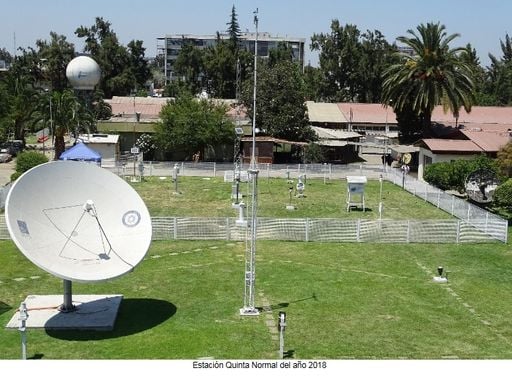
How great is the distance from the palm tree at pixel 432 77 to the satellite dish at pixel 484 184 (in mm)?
18685

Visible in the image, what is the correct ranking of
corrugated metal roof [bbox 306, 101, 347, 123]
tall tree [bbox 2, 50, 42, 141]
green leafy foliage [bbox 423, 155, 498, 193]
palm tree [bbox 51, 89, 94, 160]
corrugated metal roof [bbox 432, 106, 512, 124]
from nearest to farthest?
1. green leafy foliage [bbox 423, 155, 498, 193]
2. palm tree [bbox 51, 89, 94, 160]
3. tall tree [bbox 2, 50, 42, 141]
4. corrugated metal roof [bbox 432, 106, 512, 124]
5. corrugated metal roof [bbox 306, 101, 347, 123]

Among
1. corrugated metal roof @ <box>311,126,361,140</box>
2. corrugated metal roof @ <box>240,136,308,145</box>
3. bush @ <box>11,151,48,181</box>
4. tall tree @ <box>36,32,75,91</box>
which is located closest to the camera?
bush @ <box>11,151,48,181</box>

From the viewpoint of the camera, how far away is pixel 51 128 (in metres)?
54.0

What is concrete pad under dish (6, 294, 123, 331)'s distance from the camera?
63.1ft

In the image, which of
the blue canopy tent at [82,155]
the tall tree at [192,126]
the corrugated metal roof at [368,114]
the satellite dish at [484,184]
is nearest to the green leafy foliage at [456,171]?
the satellite dish at [484,184]

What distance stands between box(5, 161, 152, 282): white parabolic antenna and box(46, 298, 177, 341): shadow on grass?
1647mm

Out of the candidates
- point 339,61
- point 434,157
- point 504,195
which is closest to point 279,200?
point 504,195

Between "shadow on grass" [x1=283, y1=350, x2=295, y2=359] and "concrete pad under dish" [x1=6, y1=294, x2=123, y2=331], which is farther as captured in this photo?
"concrete pad under dish" [x1=6, y1=294, x2=123, y2=331]

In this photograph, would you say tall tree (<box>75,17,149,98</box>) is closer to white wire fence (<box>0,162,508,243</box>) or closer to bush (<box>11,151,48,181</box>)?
bush (<box>11,151,48,181</box>)

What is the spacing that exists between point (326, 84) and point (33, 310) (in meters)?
79.8

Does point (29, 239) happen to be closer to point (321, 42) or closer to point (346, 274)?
point (346, 274)

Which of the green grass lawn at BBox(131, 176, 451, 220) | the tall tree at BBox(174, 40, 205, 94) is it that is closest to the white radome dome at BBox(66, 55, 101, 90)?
the green grass lawn at BBox(131, 176, 451, 220)

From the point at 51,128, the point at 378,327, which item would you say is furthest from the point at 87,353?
the point at 51,128

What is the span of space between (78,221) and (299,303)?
7387mm
